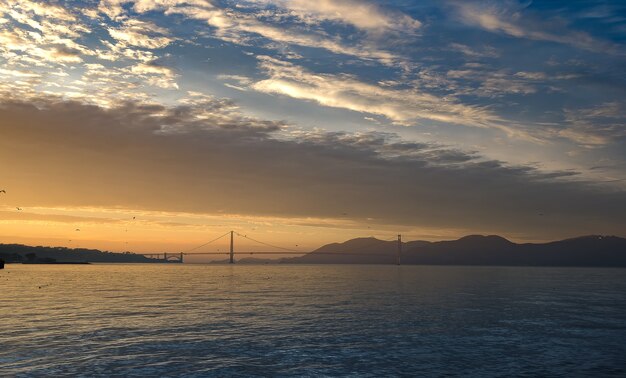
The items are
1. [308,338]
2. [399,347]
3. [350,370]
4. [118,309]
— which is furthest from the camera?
[118,309]

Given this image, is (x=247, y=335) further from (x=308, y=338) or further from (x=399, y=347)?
(x=399, y=347)

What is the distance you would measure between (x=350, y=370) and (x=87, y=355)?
13395 millimetres

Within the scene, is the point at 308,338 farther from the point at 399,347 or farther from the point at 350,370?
the point at 350,370

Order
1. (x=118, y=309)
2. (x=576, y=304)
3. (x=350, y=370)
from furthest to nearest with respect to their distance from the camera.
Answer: (x=576, y=304) < (x=118, y=309) < (x=350, y=370)

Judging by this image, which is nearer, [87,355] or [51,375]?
[51,375]

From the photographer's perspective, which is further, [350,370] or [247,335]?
[247,335]

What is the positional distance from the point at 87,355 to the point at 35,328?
1190 cm

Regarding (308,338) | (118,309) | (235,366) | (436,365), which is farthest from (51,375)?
(118,309)

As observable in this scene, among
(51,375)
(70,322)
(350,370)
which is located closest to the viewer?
(51,375)

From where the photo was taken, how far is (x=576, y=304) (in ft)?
197

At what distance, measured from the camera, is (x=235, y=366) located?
77.8 ft

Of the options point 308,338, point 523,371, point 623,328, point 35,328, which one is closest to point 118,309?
point 35,328

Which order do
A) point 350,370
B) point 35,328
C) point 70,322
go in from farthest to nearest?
point 70,322 < point 35,328 < point 350,370

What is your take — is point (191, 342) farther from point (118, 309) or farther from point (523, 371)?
point (118, 309)
